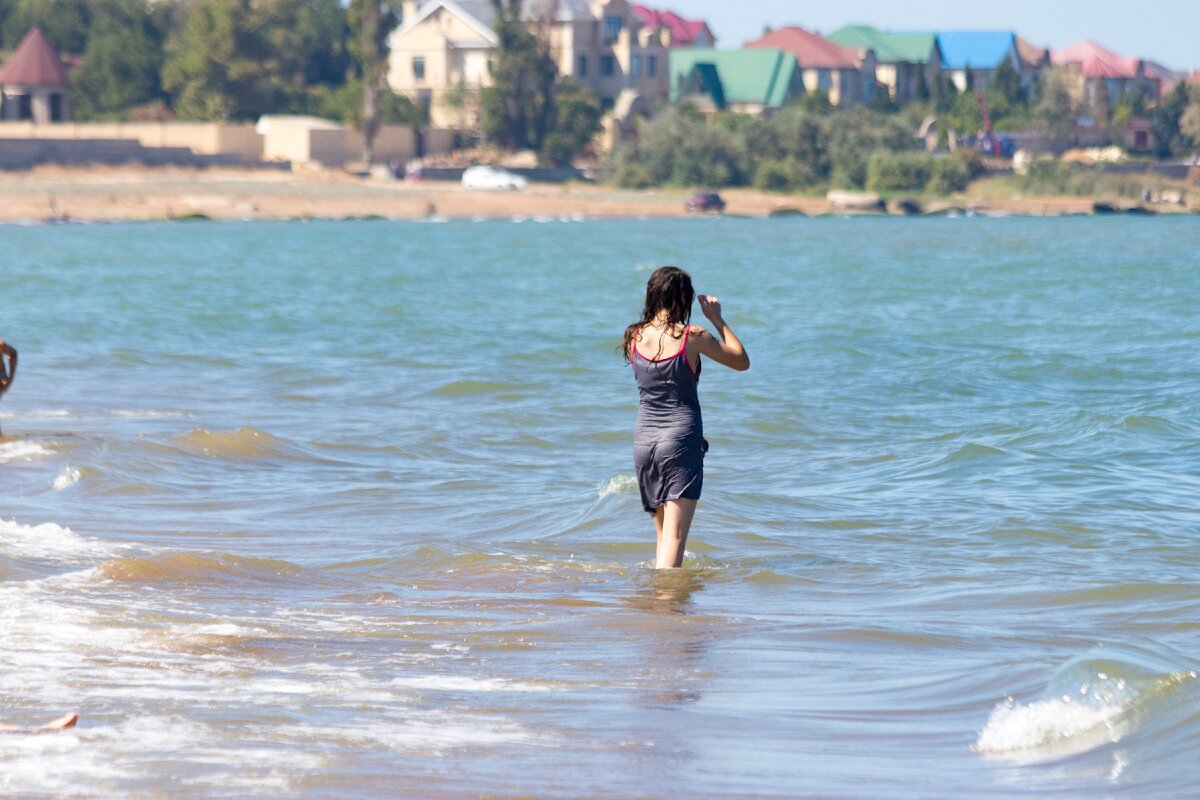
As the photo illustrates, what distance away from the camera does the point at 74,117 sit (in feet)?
274

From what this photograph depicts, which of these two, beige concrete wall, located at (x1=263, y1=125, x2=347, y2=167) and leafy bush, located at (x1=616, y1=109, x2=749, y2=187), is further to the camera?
leafy bush, located at (x1=616, y1=109, x2=749, y2=187)

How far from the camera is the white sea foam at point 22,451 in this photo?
40.9 feet

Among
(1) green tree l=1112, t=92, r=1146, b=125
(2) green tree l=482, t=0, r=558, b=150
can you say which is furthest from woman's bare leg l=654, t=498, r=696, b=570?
(1) green tree l=1112, t=92, r=1146, b=125

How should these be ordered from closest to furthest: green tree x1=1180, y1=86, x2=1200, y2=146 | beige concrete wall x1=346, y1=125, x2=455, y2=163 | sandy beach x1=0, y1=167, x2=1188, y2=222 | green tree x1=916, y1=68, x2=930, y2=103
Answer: sandy beach x1=0, y1=167, x2=1188, y2=222
beige concrete wall x1=346, y1=125, x2=455, y2=163
green tree x1=1180, y1=86, x2=1200, y2=146
green tree x1=916, y1=68, x2=930, y2=103

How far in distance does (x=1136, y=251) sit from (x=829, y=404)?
3958 centimetres

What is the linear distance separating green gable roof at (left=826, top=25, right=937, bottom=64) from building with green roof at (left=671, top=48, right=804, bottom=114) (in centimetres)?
1174

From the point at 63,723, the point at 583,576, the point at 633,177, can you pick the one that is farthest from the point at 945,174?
the point at 63,723

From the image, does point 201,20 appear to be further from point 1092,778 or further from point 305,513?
point 1092,778

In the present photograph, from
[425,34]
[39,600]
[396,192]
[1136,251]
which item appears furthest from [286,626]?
[425,34]

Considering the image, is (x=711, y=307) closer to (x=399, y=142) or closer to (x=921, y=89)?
(x=399, y=142)

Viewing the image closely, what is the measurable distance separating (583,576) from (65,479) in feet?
14.9

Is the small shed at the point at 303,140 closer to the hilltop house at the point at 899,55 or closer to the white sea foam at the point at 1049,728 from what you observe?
the hilltop house at the point at 899,55

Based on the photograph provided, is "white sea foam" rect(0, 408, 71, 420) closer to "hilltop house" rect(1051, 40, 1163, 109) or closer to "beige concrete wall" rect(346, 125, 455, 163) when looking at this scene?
"beige concrete wall" rect(346, 125, 455, 163)

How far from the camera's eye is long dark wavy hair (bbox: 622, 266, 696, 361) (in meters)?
7.54
